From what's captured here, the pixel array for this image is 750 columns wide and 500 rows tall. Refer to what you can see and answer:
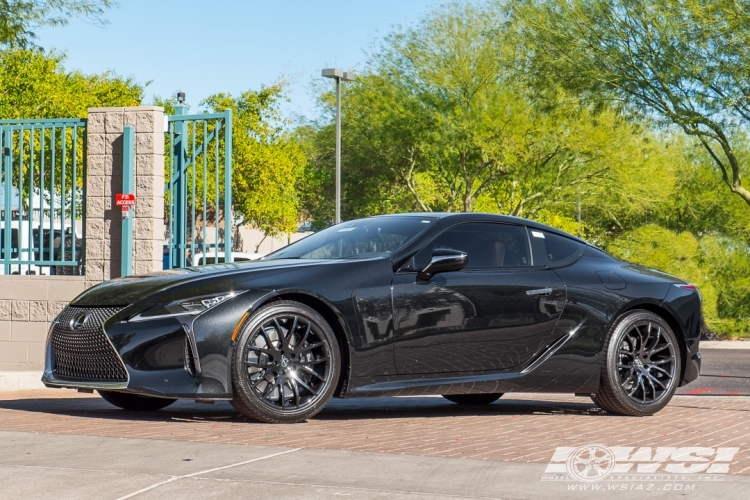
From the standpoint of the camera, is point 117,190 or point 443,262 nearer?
point 443,262

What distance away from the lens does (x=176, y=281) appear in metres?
7.27

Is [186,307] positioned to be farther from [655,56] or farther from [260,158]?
[260,158]

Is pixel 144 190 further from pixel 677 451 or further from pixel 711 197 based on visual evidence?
pixel 711 197

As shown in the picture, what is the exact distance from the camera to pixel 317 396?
720 cm

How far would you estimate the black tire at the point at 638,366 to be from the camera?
8250 mm

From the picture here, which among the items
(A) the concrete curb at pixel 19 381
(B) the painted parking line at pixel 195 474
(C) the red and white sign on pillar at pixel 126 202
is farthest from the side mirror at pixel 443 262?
(C) the red and white sign on pillar at pixel 126 202

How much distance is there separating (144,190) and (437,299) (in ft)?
19.1

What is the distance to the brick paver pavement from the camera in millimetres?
6402

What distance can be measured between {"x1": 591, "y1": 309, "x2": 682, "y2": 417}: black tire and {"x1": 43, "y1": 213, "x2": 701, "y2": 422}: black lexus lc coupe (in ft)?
0.04

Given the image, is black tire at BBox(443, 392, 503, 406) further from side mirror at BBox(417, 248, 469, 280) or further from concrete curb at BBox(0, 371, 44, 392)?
concrete curb at BBox(0, 371, 44, 392)

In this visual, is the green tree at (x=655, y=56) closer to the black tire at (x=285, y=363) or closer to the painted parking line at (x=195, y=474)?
the black tire at (x=285, y=363)

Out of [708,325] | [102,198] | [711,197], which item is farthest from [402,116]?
[102,198]

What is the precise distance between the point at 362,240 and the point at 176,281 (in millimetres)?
1414

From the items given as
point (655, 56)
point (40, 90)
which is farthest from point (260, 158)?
point (655, 56)
